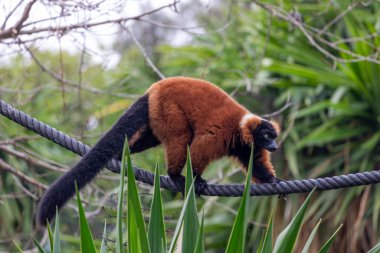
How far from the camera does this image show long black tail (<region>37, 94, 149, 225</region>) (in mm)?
3545

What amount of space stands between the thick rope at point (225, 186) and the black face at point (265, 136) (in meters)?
0.43

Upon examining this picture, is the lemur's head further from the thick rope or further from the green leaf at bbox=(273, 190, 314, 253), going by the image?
the green leaf at bbox=(273, 190, 314, 253)

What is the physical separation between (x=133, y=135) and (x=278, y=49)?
168 inches

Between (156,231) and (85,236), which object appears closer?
(85,236)

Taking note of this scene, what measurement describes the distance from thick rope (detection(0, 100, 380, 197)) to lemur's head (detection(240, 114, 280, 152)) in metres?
0.41

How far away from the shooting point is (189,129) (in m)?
4.11

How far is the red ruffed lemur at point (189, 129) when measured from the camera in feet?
13.1

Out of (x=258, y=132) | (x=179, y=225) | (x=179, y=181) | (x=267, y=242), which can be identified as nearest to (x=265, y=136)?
(x=258, y=132)

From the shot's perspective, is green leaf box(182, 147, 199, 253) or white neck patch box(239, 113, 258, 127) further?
white neck patch box(239, 113, 258, 127)

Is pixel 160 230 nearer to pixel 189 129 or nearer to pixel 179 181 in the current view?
pixel 179 181

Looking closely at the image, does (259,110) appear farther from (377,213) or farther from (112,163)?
(112,163)

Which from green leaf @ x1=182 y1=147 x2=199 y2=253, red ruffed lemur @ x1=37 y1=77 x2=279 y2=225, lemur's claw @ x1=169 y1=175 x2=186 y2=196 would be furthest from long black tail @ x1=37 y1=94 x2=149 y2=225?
green leaf @ x1=182 y1=147 x2=199 y2=253

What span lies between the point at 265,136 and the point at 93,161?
43.3 inches

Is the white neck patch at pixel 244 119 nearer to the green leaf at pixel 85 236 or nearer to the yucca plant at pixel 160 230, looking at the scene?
the yucca plant at pixel 160 230
